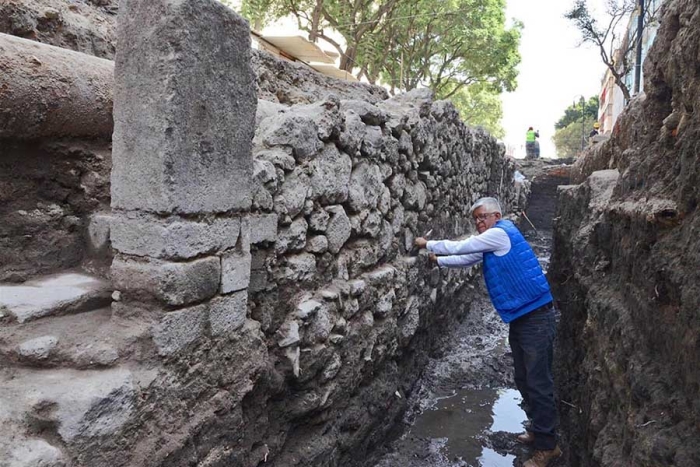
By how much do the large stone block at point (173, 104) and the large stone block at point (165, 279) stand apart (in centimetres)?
22

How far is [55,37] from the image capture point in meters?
2.51

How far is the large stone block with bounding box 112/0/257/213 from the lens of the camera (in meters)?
1.79

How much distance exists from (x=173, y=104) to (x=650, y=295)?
2.39 metres

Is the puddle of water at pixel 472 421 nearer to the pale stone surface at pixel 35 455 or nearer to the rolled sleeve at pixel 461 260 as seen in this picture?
the rolled sleeve at pixel 461 260

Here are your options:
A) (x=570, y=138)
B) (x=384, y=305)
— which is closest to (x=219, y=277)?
(x=384, y=305)

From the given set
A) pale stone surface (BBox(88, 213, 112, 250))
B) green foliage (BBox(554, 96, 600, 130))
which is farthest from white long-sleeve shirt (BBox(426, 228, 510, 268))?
green foliage (BBox(554, 96, 600, 130))

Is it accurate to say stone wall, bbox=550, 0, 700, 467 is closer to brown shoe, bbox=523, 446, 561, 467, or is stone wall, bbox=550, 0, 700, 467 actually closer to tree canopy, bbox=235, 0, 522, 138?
brown shoe, bbox=523, 446, 561, 467

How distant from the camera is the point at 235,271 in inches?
85.3

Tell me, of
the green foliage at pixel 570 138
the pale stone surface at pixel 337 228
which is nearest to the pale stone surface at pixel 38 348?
the pale stone surface at pixel 337 228

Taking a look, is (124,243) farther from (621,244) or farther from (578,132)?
(578,132)

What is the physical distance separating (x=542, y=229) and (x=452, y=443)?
43.5 feet

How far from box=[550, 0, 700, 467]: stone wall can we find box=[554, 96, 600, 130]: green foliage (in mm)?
44484

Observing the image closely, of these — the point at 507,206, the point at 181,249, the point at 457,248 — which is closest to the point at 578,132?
the point at 507,206

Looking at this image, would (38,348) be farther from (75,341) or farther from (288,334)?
(288,334)
